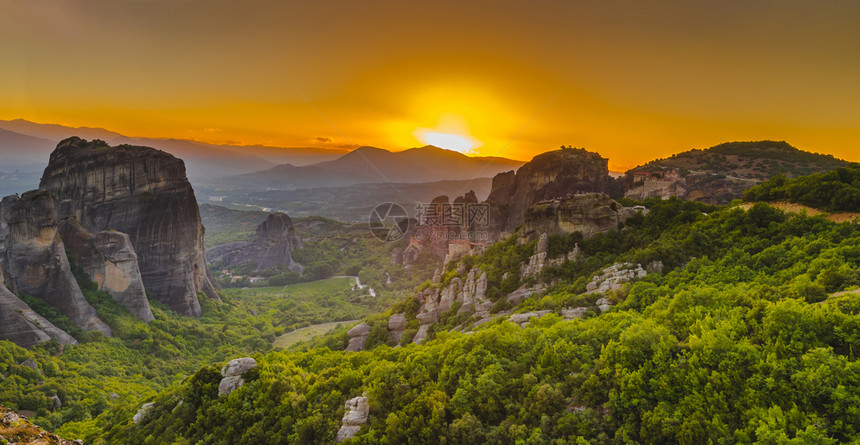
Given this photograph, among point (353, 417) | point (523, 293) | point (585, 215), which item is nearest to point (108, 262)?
point (353, 417)

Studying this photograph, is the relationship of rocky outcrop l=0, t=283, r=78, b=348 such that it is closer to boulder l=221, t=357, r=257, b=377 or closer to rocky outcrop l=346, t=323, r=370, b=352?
boulder l=221, t=357, r=257, b=377

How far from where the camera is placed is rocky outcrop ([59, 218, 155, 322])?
37.8m

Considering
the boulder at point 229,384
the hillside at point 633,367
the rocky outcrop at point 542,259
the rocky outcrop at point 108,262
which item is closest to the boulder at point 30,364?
the hillside at point 633,367

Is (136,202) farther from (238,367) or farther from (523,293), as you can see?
(523,293)

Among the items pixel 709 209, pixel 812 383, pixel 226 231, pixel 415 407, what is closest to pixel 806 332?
pixel 812 383

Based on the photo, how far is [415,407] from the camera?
12328 millimetres

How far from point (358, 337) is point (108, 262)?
29.3m

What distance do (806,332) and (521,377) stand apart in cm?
726

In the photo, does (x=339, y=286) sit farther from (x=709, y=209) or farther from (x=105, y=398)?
(x=709, y=209)

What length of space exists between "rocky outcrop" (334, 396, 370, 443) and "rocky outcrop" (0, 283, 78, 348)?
2974cm

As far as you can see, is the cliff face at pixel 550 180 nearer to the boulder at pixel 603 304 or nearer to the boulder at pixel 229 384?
the boulder at pixel 603 304

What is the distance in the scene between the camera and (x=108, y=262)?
125 ft

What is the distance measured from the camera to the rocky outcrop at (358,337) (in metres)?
26.8

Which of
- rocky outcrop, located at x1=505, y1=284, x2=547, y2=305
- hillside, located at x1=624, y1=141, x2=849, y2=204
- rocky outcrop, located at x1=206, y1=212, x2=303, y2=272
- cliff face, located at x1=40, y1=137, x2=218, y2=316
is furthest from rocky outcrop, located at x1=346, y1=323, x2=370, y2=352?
rocky outcrop, located at x1=206, y1=212, x2=303, y2=272
